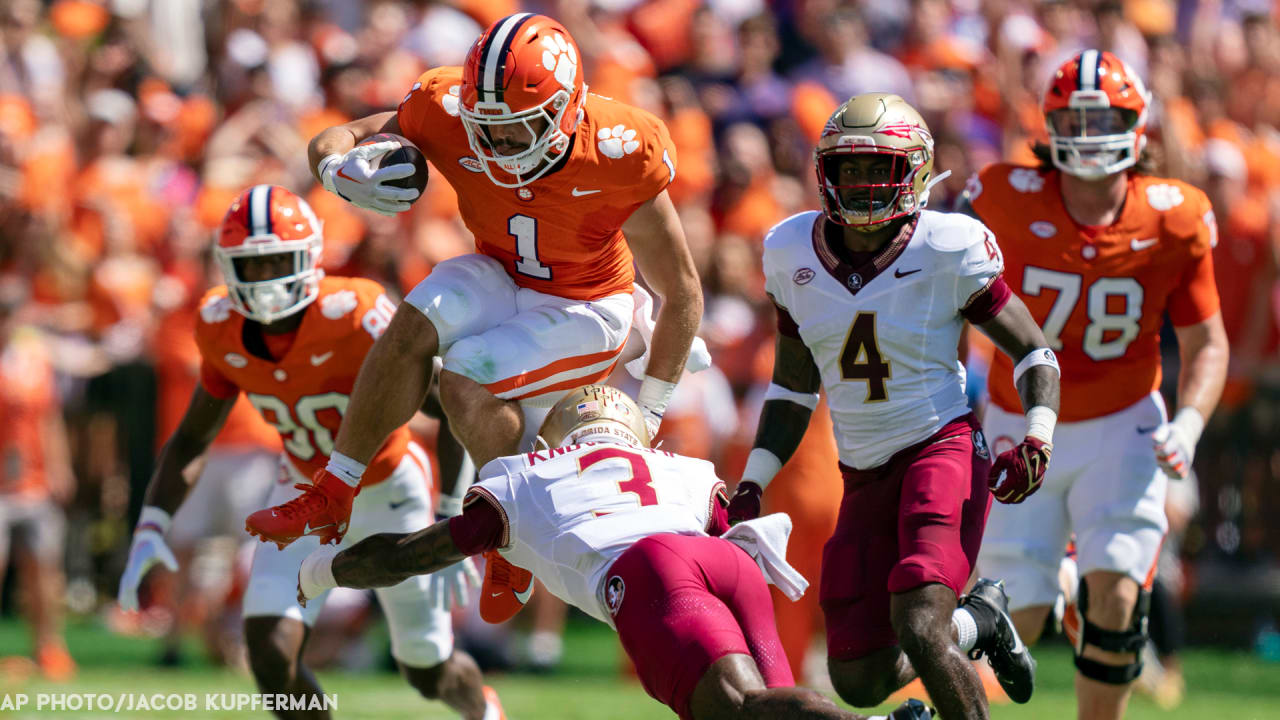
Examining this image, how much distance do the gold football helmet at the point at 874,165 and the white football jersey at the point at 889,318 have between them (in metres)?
0.12

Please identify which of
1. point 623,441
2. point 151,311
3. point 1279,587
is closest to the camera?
point 623,441

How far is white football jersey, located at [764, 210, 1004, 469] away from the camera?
5.46 m

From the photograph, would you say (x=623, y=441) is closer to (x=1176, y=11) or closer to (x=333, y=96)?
(x=333, y=96)

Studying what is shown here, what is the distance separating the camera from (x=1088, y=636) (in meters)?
6.38

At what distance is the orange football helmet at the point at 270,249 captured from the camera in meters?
6.54

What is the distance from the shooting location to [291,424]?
21.8 feet

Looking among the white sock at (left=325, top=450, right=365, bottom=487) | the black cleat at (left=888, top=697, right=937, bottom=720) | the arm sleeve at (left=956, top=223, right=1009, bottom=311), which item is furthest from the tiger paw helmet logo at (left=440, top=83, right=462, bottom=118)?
the black cleat at (left=888, top=697, right=937, bottom=720)

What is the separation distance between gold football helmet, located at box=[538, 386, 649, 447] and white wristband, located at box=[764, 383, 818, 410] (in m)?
0.73

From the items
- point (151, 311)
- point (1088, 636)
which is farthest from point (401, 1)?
point (1088, 636)

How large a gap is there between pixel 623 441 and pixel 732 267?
515cm

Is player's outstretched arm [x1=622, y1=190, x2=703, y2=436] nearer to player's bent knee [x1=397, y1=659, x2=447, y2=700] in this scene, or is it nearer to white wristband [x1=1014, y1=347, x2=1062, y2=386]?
white wristband [x1=1014, y1=347, x2=1062, y2=386]

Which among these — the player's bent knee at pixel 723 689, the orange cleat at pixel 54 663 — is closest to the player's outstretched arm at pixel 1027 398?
the player's bent knee at pixel 723 689

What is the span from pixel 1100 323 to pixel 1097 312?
0.04 m

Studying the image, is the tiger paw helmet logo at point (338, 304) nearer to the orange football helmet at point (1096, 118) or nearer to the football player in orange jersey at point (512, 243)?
the football player in orange jersey at point (512, 243)
